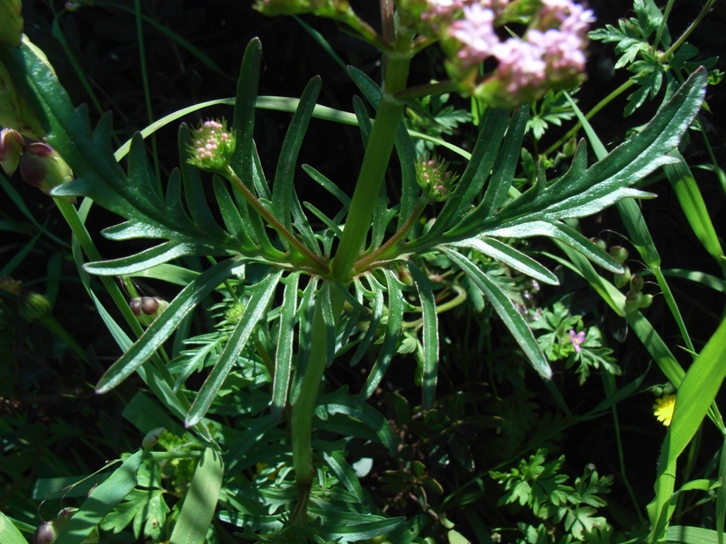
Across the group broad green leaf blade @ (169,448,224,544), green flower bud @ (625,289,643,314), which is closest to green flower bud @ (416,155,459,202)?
green flower bud @ (625,289,643,314)

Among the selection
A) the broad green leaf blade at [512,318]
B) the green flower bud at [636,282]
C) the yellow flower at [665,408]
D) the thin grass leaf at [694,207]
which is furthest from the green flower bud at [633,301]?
the broad green leaf blade at [512,318]

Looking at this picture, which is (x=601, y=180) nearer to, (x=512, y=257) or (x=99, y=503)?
(x=512, y=257)

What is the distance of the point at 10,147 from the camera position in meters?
0.97

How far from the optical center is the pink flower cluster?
26.1 inches

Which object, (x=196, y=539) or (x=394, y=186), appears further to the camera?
(x=394, y=186)

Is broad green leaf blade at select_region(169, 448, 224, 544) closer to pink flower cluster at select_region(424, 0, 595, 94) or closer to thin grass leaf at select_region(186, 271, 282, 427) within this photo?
thin grass leaf at select_region(186, 271, 282, 427)

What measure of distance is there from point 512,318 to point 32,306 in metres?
0.88

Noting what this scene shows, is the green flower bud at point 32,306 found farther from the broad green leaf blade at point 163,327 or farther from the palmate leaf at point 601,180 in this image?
the palmate leaf at point 601,180

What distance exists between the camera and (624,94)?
163 centimetres

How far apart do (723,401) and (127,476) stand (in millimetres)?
1200

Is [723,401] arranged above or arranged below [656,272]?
below

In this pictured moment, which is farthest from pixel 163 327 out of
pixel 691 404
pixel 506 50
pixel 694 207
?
pixel 694 207

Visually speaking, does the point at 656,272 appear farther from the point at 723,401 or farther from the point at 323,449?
the point at 323,449

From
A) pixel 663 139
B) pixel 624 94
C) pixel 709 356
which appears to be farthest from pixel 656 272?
pixel 624 94
